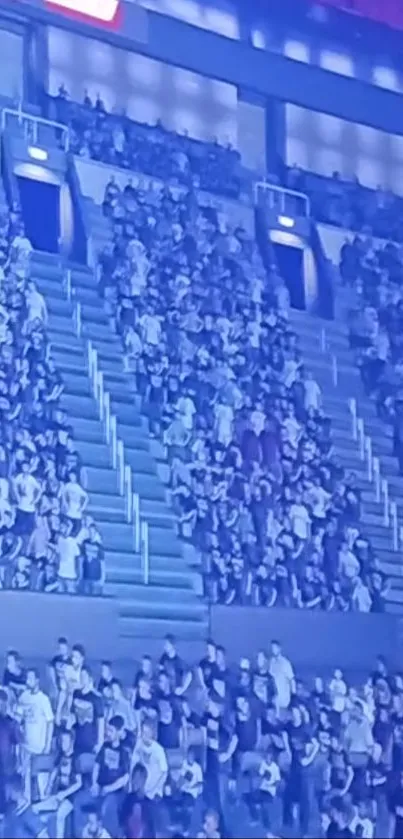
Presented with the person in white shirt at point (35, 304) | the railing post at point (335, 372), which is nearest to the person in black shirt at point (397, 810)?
the railing post at point (335, 372)

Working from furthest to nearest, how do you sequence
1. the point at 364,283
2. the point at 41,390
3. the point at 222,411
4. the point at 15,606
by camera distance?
the point at 364,283 → the point at 222,411 → the point at 41,390 → the point at 15,606

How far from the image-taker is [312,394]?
16.6 ft

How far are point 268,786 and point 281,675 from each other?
1.10 ft

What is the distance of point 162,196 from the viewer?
4867 mm

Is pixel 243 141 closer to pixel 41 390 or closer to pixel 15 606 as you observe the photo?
pixel 41 390

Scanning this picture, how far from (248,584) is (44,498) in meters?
0.73

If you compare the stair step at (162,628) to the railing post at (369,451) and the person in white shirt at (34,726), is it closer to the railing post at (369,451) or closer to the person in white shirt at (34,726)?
the person in white shirt at (34,726)

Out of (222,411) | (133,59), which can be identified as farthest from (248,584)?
(133,59)

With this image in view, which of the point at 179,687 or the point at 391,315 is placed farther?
the point at 391,315

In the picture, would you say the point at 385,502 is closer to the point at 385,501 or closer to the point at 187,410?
the point at 385,501

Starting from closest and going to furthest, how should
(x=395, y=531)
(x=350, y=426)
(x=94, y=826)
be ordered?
(x=94, y=826)
(x=395, y=531)
(x=350, y=426)

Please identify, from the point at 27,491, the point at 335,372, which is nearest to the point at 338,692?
the point at 335,372

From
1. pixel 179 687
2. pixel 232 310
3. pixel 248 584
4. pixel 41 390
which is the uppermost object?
pixel 232 310

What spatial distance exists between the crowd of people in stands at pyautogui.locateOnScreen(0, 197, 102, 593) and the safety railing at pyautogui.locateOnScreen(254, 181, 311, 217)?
0.90m
